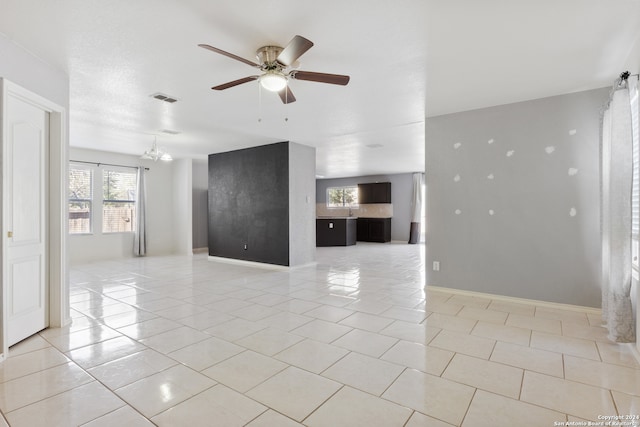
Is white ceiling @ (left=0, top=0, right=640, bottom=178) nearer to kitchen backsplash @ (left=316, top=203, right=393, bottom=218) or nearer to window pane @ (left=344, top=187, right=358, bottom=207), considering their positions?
kitchen backsplash @ (left=316, top=203, right=393, bottom=218)

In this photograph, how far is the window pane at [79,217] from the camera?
693cm

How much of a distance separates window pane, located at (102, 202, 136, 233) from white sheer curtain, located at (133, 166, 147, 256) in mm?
182

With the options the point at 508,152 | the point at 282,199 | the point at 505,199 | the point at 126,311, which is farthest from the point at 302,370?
the point at 282,199

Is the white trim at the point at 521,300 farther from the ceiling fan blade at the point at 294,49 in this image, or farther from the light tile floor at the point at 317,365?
the ceiling fan blade at the point at 294,49

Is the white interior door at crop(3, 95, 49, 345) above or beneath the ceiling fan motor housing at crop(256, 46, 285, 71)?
beneath

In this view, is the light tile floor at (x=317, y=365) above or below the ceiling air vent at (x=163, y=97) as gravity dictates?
below

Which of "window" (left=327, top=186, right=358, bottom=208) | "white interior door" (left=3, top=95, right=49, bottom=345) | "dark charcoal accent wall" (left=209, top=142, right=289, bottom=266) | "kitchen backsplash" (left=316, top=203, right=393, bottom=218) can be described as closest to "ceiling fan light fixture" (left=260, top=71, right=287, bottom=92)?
"white interior door" (left=3, top=95, right=49, bottom=345)

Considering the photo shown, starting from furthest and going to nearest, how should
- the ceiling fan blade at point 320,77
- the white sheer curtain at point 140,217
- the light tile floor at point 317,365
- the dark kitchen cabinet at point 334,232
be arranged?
the dark kitchen cabinet at point 334,232, the white sheer curtain at point 140,217, the ceiling fan blade at point 320,77, the light tile floor at point 317,365

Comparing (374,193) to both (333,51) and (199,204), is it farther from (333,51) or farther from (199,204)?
(333,51)

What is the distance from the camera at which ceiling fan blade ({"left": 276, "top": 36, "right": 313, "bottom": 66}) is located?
202cm

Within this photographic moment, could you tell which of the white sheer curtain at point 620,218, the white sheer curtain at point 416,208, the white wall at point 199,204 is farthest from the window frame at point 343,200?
the white sheer curtain at point 620,218

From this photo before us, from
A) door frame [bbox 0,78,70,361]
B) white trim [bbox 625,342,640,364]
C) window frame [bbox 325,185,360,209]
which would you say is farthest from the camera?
window frame [bbox 325,185,360,209]

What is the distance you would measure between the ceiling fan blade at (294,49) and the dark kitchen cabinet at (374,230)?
31.4 ft

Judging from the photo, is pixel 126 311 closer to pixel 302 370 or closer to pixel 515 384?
pixel 302 370
